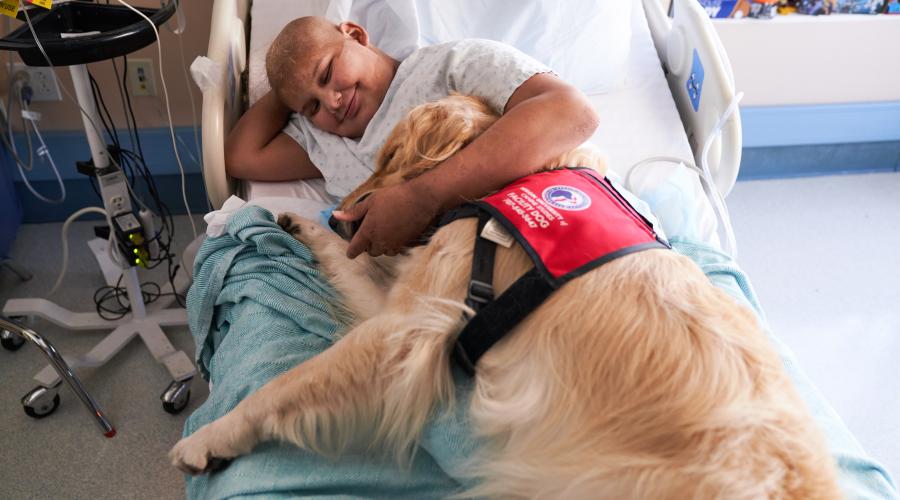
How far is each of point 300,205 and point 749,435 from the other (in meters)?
1.24

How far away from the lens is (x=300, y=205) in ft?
5.70

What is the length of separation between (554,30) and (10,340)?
203 centimetres

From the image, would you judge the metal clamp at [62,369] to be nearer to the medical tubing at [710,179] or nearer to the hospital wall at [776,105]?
the hospital wall at [776,105]

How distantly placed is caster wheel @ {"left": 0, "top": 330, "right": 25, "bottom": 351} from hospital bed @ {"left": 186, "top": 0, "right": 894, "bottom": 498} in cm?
95

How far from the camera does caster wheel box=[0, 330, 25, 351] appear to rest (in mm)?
2111

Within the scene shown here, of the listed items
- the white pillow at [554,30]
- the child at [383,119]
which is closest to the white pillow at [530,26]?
the white pillow at [554,30]

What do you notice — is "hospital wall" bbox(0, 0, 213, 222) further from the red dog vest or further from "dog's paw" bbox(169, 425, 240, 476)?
the red dog vest

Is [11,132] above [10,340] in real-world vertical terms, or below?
above

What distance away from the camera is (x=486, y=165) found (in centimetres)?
123

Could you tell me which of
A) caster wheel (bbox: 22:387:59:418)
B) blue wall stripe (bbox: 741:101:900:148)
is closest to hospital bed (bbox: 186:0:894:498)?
caster wheel (bbox: 22:387:59:418)

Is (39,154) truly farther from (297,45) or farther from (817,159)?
(817,159)

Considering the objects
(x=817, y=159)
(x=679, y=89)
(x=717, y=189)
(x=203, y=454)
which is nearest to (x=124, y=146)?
(x=203, y=454)

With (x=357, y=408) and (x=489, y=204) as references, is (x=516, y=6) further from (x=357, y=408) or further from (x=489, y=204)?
(x=357, y=408)

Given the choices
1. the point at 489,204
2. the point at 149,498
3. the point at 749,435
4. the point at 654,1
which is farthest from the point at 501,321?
the point at 654,1
